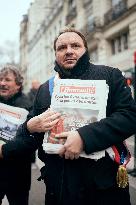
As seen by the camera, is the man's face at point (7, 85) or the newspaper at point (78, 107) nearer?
the newspaper at point (78, 107)

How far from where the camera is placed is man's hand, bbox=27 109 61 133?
6.60 ft

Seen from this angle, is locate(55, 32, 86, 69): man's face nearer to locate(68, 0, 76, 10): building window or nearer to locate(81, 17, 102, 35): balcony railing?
locate(81, 17, 102, 35): balcony railing

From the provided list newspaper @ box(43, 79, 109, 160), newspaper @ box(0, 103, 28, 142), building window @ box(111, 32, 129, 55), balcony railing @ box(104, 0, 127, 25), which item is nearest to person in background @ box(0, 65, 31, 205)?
newspaper @ box(0, 103, 28, 142)

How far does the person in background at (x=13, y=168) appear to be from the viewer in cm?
306

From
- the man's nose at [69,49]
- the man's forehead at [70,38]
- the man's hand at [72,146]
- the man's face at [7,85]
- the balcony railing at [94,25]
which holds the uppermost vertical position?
the balcony railing at [94,25]

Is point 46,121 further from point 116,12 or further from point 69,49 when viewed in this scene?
point 116,12

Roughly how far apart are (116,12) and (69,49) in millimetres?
18041

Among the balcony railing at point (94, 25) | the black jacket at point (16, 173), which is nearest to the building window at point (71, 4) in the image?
the balcony railing at point (94, 25)

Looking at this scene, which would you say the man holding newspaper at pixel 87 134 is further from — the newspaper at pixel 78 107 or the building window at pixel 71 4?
the building window at pixel 71 4

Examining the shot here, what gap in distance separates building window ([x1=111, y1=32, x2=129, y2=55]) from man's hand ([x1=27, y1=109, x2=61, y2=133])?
17.6 m

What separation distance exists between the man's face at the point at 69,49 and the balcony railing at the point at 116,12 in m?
16.5

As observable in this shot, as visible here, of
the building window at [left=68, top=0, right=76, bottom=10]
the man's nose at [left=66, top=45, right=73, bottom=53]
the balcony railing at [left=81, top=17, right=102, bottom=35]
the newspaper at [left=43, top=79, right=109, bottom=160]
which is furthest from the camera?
the building window at [left=68, top=0, right=76, bottom=10]

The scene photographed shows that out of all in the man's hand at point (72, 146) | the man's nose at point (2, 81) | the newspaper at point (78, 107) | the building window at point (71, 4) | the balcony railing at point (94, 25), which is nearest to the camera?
the man's hand at point (72, 146)

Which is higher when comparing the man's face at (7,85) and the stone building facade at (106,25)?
the stone building facade at (106,25)
